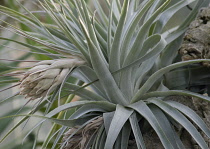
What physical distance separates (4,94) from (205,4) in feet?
3.88

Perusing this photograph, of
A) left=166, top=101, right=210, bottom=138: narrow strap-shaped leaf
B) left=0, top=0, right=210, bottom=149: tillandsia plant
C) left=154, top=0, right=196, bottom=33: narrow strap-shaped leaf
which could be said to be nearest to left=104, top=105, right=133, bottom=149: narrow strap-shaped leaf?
left=0, top=0, right=210, bottom=149: tillandsia plant

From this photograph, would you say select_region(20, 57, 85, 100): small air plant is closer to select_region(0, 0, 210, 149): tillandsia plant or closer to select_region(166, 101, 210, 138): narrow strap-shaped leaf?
select_region(0, 0, 210, 149): tillandsia plant

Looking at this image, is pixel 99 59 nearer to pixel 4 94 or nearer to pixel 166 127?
pixel 166 127

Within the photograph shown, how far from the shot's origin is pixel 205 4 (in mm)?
836

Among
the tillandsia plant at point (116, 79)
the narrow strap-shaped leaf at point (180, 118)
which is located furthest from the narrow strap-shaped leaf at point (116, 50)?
the narrow strap-shaped leaf at point (180, 118)

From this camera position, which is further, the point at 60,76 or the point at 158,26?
the point at 158,26

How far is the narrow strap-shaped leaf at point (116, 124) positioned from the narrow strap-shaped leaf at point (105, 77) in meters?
0.03

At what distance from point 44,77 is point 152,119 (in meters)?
0.24

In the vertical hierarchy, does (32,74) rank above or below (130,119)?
above

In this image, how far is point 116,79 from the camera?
2.43 ft

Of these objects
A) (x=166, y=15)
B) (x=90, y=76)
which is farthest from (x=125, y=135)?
(x=166, y=15)

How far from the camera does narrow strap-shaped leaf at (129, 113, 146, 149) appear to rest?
62 centimetres

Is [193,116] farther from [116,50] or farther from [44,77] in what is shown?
[44,77]

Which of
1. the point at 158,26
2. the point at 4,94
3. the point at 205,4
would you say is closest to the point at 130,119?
the point at 158,26
